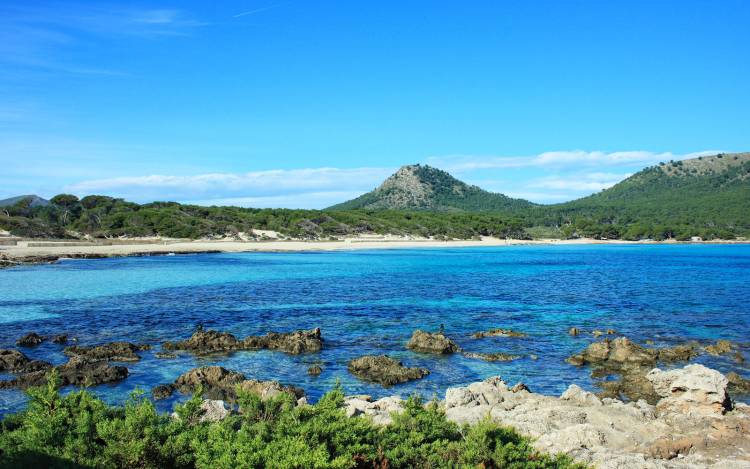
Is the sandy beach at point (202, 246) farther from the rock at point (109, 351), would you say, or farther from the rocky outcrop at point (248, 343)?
the rocky outcrop at point (248, 343)

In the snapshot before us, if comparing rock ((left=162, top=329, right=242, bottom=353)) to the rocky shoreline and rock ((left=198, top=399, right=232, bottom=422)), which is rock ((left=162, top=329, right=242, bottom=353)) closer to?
the rocky shoreline

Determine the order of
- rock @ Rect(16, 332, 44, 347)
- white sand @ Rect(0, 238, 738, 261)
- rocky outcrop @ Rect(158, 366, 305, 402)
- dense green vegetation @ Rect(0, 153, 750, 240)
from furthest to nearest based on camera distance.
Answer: dense green vegetation @ Rect(0, 153, 750, 240) < white sand @ Rect(0, 238, 738, 261) < rock @ Rect(16, 332, 44, 347) < rocky outcrop @ Rect(158, 366, 305, 402)

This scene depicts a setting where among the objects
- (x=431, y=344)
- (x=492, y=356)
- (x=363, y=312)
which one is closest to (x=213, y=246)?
(x=363, y=312)

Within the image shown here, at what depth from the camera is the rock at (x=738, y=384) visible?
16.7 m

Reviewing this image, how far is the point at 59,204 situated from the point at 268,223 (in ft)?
142

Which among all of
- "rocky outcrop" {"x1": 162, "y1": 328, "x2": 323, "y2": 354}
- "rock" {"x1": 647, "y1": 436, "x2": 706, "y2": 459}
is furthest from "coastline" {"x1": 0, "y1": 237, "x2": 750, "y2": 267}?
"rock" {"x1": 647, "y1": 436, "x2": 706, "y2": 459}

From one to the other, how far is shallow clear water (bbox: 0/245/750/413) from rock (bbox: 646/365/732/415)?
337cm

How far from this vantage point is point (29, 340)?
884 inches

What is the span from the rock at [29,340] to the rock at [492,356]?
17585 millimetres

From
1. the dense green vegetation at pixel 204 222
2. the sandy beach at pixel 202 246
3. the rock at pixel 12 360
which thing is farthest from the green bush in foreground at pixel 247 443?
the dense green vegetation at pixel 204 222

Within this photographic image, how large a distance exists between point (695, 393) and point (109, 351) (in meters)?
19.3

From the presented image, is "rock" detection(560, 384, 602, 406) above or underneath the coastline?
underneath

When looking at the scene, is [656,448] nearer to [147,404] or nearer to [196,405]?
[196,405]

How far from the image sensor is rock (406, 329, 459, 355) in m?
22.1
